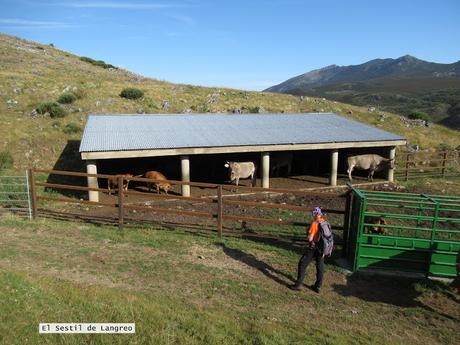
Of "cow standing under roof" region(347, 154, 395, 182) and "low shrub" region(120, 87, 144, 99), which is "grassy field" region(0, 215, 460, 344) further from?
"low shrub" region(120, 87, 144, 99)

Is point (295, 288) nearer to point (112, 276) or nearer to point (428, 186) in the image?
point (112, 276)

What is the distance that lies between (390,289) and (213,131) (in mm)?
12742

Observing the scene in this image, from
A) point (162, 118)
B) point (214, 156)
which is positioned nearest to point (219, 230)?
point (214, 156)

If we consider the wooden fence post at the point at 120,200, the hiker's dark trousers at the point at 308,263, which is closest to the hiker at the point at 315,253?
the hiker's dark trousers at the point at 308,263

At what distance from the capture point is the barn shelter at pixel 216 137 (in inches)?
628

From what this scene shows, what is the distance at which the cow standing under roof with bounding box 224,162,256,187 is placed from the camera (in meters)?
18.2

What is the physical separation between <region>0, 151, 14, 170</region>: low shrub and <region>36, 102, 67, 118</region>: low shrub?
7.10 m

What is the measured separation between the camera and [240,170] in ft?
60.2

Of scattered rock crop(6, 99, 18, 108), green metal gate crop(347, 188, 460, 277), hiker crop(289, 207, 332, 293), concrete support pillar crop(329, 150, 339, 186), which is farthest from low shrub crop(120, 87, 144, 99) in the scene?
hiker crop(289, 207, 332, 293)

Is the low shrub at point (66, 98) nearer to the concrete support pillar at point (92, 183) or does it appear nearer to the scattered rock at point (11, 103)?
the scattered rock at point (11, 103)

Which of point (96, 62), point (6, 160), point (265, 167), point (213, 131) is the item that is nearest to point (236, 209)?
point (265, 167)

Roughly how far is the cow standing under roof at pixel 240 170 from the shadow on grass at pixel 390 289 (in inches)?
390

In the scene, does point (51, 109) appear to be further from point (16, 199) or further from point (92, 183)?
point (92, 183)

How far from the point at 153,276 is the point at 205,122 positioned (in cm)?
1423
